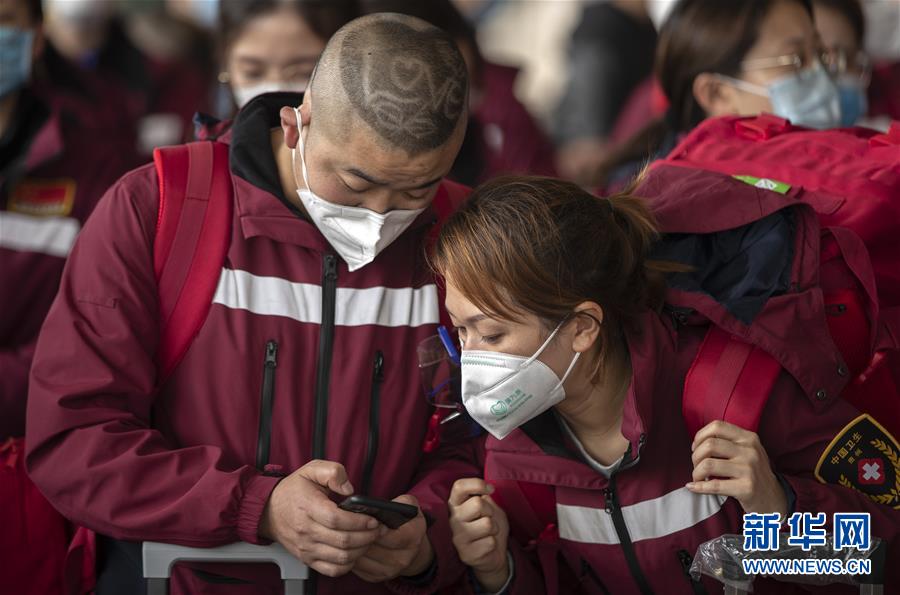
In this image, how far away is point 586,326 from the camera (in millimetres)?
2881

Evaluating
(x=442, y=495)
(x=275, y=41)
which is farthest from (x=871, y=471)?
(x=275, y=41)

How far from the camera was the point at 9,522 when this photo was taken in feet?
10.0

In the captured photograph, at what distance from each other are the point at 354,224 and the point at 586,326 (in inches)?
22.3

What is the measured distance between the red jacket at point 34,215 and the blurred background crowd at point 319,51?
97 millimetres

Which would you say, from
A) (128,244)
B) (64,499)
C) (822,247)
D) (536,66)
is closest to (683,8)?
(822,247)

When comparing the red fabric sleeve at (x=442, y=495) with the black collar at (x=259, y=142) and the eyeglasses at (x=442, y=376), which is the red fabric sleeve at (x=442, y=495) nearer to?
the eyeglasses at (x=442, y=376)

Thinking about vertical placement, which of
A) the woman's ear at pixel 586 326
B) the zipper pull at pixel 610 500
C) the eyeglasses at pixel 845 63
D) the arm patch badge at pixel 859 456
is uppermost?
the eyeglasses at pixel 845 63

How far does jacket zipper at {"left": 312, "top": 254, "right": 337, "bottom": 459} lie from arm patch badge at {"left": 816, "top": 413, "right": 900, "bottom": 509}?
111cm

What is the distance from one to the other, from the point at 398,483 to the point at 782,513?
2.90 feet

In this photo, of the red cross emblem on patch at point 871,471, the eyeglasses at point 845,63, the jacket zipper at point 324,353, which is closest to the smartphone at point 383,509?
the jacket zipper at point 324,353

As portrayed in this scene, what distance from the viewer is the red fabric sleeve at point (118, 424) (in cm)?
278

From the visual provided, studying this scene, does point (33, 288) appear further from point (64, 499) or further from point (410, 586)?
point (410, 586)

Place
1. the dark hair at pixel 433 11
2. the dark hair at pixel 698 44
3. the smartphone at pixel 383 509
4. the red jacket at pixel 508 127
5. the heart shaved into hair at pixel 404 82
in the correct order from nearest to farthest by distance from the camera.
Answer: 1. the smartphone at pixel 383 509
2. the heart shaved into hair at pixel 404 82
3. the dark hair at pixel 698 44
4. the dark hair at pixel 433 11
5. the red jacket at pixel 508 127

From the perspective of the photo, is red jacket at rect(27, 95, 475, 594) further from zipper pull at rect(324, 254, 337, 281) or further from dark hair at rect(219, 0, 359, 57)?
dark hair at rect(219, 0, 359, 57)
